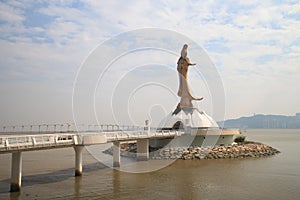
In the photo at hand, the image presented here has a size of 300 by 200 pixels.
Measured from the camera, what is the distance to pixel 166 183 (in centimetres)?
2147

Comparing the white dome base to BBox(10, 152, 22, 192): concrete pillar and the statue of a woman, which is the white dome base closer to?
the statue of a woman

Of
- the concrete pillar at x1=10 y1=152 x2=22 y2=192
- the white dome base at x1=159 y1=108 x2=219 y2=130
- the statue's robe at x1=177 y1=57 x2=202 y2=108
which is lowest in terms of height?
the concrete pillar at x1=10 y1=152 x2=22 y2=192

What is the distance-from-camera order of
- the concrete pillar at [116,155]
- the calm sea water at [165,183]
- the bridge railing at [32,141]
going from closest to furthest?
the bridge railing at [32,141] < the calm sea water at [165,183] < the concrete pillar at [116,155]

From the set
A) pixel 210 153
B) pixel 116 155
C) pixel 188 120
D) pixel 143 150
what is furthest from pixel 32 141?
pixel 188 120

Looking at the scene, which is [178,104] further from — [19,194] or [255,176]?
[19,194]

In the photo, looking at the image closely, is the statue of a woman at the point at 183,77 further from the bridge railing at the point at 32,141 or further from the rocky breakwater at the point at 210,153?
the bridge railing at the point at 32,141

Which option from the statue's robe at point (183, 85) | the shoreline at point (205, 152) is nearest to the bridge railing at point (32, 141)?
the shoreline at point (205, 152)

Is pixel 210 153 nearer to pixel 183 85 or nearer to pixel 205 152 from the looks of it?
pixel 205 152

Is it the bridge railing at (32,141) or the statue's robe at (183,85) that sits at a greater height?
the statue's robe at (183,85)

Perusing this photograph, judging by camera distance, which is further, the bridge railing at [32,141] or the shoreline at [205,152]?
the shoreline at [205,152]

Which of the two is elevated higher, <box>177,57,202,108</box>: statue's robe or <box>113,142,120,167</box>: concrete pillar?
<box>177,57,202,108</box>: statue's robe

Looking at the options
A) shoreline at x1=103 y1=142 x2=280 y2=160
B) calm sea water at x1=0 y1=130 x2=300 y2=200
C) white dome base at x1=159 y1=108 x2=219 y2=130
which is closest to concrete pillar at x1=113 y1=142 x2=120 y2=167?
calm sea water at x1=0 y1=130 x2=300 y2=200

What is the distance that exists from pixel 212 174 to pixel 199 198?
815 cm

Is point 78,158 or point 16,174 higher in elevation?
point 78,158
